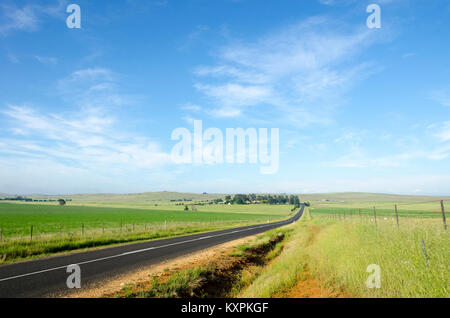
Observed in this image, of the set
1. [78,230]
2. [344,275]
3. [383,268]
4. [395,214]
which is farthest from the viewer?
[395,214]

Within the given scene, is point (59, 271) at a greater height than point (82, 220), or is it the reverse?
point (59, 271)

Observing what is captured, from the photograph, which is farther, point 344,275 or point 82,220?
point 82,220

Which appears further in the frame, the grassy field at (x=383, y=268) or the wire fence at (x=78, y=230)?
the wire fence at (x=78, y=230)

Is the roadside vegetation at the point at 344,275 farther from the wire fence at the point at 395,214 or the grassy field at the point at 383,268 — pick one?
the wire fence at the point at 395,214

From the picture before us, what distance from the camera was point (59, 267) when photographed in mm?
10664

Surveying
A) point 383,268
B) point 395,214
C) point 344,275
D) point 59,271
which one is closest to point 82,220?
point 59,271

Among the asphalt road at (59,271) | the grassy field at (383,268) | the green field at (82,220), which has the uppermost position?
the grassy field at (383,268)

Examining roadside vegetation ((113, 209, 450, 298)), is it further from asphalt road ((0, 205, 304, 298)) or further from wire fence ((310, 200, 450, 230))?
Answer: wire fence ((310, 200, 450, 230))

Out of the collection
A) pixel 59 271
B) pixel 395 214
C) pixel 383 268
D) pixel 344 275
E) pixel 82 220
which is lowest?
pixel 82 220

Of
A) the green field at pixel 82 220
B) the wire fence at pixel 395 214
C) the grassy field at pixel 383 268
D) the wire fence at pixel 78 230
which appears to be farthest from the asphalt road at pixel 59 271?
the wire fence at pixel 395 214

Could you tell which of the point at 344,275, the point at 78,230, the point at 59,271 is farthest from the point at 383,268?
the point at 78,230

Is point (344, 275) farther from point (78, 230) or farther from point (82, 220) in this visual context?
point (82, 220)

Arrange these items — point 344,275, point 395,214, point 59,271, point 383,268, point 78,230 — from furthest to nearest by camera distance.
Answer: point 395,214 < point 78,230 < point 59,271 < point 344,275 < point 383,268
